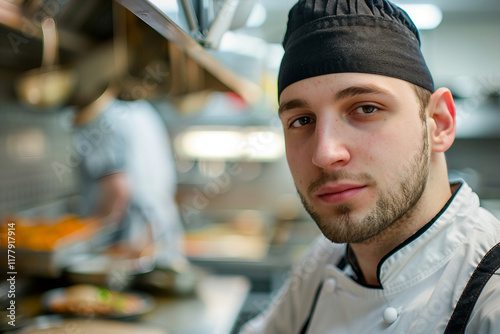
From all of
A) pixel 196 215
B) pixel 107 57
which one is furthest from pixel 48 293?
pixel 196 215

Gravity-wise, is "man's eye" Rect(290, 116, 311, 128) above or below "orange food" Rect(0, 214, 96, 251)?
above

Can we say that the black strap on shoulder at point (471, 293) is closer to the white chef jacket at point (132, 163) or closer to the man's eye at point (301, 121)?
the man's eye at point (301, 121)

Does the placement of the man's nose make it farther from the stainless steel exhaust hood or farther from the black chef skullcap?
the stainless steel exhaust hood

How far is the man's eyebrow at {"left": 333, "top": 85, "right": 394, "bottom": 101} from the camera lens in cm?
91

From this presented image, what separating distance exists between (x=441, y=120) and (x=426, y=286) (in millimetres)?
359

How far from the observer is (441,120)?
40.3 inches

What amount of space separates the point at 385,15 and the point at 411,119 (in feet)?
0.74

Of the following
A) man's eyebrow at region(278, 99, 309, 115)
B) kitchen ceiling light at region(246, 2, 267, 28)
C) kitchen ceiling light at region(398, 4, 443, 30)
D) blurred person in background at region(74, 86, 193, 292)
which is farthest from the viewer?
kitchen ceiling light at region(398, 4, 443, 30)

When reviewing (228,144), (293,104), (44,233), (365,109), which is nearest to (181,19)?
(293,104)

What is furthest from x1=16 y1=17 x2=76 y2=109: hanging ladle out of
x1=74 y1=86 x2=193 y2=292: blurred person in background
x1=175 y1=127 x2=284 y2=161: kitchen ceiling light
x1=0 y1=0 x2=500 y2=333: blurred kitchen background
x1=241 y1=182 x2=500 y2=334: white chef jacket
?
x1=175 y1=127 x2=284 y2=161: kitchen ceiling light

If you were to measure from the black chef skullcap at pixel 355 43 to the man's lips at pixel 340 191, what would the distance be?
23cm

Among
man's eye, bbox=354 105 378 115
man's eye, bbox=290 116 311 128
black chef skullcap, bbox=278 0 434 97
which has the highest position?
black chef skullcap, bbox=278 0 434 97

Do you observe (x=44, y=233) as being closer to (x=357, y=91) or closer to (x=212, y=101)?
(x=357, y=91)

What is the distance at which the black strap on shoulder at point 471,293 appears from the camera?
2.64 ft
